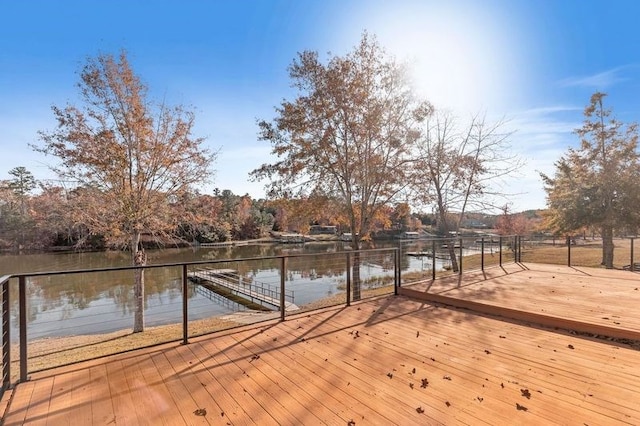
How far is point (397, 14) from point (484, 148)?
22.5 feet

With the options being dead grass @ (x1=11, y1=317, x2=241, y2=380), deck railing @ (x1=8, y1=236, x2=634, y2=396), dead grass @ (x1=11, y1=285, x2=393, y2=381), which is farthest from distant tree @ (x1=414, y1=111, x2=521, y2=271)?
dead grass @ (x1=11, y1=317, x2=241, y2=380)

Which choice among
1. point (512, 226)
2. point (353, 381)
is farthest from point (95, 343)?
point (512, 226)

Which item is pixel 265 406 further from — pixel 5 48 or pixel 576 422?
pixel 5 48

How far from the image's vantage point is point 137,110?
7.91 metres

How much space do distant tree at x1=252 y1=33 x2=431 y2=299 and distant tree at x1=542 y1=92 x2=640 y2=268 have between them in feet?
32.7

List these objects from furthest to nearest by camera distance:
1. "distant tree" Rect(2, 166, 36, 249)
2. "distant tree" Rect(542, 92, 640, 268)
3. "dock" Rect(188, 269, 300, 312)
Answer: "distant tree" Rect(2, 166, 36, 249), "dock" Rect(188, 269, 300, 312), "distant tree" Rect(542, 92, 640, 268)

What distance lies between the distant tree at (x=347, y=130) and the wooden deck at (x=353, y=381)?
5.16 metres

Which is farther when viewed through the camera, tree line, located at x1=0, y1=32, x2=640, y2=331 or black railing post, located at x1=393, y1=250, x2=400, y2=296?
tree line, located at x1=0, y1=32, x2=640, y2=331

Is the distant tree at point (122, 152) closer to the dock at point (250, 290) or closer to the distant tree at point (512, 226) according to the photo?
the dock at point (250, 290)

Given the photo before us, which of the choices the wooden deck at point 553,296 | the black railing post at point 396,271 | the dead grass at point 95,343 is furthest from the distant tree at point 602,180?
the black railing post at point 396,271

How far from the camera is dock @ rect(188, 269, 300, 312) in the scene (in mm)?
13945

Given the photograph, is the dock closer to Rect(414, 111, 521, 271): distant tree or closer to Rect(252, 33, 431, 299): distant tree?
Rect(252, 33, 431, 299): distant tree

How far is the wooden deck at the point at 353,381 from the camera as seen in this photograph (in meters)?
1.99

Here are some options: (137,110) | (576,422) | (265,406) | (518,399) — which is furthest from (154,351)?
(137,110)
